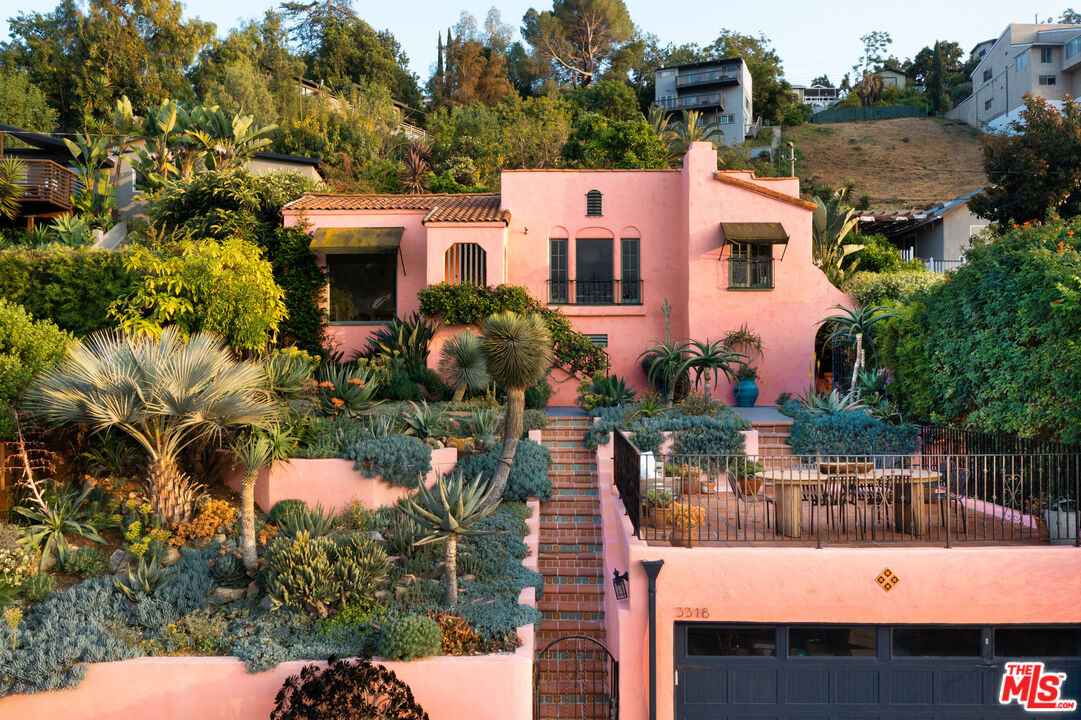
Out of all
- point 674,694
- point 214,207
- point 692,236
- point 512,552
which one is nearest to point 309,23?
point 214,207

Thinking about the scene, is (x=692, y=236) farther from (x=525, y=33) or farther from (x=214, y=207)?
(x=525, y=33)

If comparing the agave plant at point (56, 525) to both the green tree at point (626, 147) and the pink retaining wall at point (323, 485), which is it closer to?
the pink retaining wall at point (323, 485)

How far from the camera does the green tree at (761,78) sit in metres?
52.5

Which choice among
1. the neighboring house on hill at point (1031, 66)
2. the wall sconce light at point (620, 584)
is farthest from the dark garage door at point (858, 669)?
the neighboring house on hill at point (1031, 66)

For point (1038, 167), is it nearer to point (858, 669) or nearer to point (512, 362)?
point (512, 362)

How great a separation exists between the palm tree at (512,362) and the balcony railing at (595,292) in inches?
271

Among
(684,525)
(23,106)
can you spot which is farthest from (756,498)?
(23,106)

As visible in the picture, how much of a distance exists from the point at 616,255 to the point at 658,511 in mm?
10188

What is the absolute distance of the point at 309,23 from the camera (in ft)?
141

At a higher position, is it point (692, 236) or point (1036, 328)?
point (692, 236)

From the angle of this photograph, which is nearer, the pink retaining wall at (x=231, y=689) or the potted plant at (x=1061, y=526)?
the pink retaining wall at (x=231, y=689)

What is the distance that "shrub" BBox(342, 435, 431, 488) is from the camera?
11594 millimetres

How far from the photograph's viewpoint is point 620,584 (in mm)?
8773

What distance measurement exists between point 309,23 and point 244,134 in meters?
21.9
